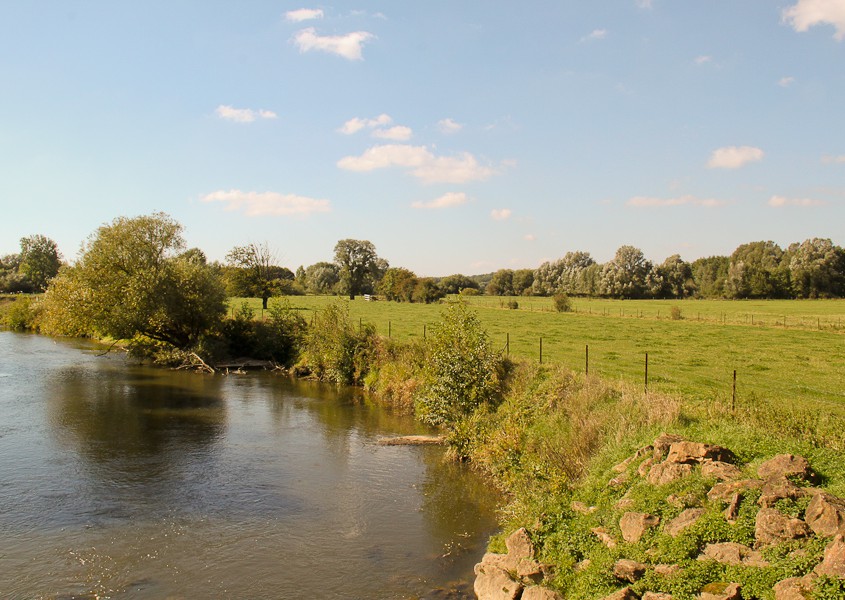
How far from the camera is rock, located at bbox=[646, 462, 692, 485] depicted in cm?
1128

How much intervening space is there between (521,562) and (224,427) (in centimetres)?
1699

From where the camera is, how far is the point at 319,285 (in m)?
129

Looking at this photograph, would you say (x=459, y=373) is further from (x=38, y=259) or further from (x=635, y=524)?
(x=38, y=259)

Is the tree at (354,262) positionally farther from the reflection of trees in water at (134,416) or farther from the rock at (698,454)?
the rock at (698,454)

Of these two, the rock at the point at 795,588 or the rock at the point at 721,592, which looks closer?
the rock at the point at 795,588

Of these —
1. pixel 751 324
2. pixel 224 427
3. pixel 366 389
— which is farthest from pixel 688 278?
pixel 224 427

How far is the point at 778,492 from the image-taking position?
938 cm

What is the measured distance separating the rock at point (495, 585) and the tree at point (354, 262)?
105 metres

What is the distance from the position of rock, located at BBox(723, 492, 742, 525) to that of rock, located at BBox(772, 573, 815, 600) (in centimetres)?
165

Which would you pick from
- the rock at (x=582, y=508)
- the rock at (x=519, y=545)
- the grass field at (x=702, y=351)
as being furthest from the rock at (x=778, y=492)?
the grass field at (x=702, y=351)

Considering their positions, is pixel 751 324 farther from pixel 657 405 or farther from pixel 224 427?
pixel 224 427

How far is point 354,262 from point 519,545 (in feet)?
353

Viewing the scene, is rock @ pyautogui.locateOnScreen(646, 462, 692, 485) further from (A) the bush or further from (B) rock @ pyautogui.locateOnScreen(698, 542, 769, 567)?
(A) the bush

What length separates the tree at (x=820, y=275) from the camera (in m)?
96.9
